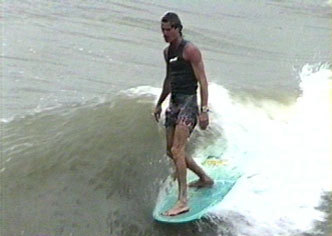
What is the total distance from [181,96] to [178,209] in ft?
3.85

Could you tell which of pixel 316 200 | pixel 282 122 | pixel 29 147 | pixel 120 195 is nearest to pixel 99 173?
pixel 120 195

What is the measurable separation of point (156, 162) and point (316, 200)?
6.59 ft

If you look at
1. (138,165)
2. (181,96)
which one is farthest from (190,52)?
(138,165)

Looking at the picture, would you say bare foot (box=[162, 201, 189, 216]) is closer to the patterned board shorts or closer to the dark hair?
the patterned board shorts

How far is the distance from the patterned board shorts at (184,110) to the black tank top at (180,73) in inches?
2.5

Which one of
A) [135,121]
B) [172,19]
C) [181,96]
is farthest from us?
[135,121]

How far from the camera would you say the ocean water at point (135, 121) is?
22.0 feet

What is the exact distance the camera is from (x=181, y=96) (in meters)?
6.51

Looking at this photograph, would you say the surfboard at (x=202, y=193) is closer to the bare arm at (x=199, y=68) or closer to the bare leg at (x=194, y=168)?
the bare leg at (x=194, y=168)

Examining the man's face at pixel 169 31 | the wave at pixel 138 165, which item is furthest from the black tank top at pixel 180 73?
the wave at pixel 138 165

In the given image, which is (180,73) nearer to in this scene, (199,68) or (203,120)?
(199,68)

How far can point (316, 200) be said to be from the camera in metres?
7.62

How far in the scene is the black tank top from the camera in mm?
6304

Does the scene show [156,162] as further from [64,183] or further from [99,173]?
[64,183]
